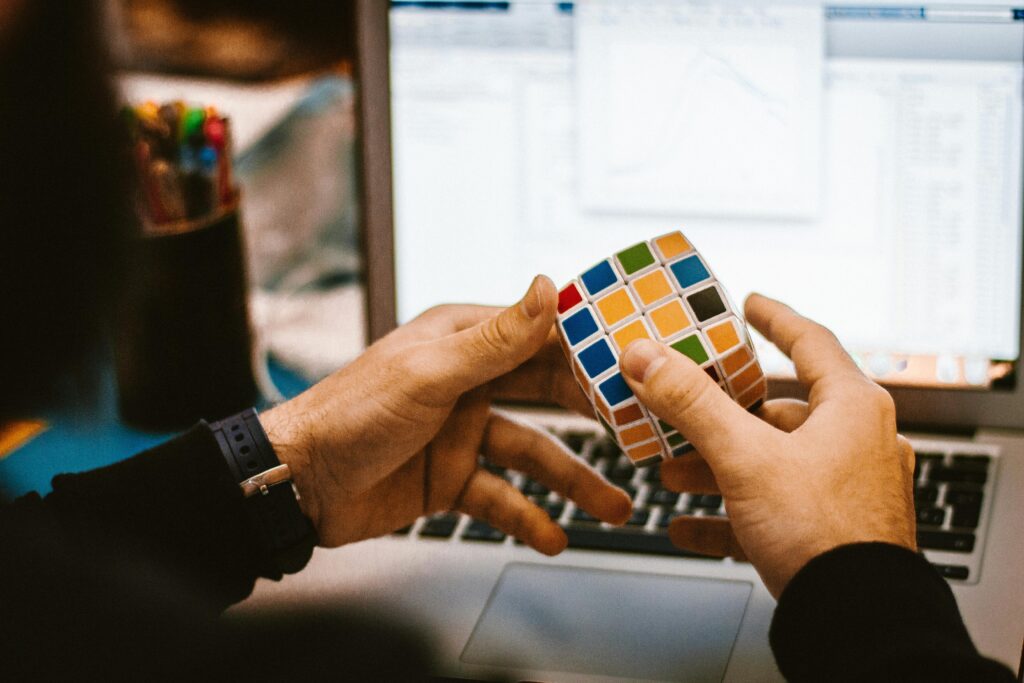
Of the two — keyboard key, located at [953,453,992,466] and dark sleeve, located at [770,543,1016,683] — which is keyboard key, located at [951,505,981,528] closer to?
keyboard key, located at [953,453,992,466]

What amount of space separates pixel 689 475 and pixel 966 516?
0.68ft

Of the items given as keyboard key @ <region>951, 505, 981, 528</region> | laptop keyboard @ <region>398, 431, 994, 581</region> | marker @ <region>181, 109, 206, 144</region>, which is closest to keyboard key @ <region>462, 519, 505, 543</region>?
laptop keyboard @ <region>398, 431, 994, 581</region>

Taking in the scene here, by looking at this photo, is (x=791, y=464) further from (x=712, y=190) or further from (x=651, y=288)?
(x=712, y=190)

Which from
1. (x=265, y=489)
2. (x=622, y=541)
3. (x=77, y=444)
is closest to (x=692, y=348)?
(x=622, y=541)

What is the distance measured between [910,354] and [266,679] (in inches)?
26.2

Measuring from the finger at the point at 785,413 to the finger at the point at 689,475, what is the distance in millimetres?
55

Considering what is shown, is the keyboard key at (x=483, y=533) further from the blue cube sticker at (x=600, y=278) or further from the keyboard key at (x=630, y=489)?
the blue cube sticker at (x=600, y=278)

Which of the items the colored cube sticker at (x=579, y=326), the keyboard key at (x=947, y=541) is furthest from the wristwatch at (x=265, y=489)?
the keyboard key at (x=947, y=541)

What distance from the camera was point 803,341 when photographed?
68 centimetres

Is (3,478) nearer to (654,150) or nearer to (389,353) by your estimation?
(389,353)

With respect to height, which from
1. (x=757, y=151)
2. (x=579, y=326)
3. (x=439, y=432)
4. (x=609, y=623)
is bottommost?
(x=609, y=623)

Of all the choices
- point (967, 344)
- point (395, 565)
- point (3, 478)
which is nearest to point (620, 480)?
point (395, 565)

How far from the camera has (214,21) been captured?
42.1 inches

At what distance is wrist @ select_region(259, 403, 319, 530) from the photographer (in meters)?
0.71
